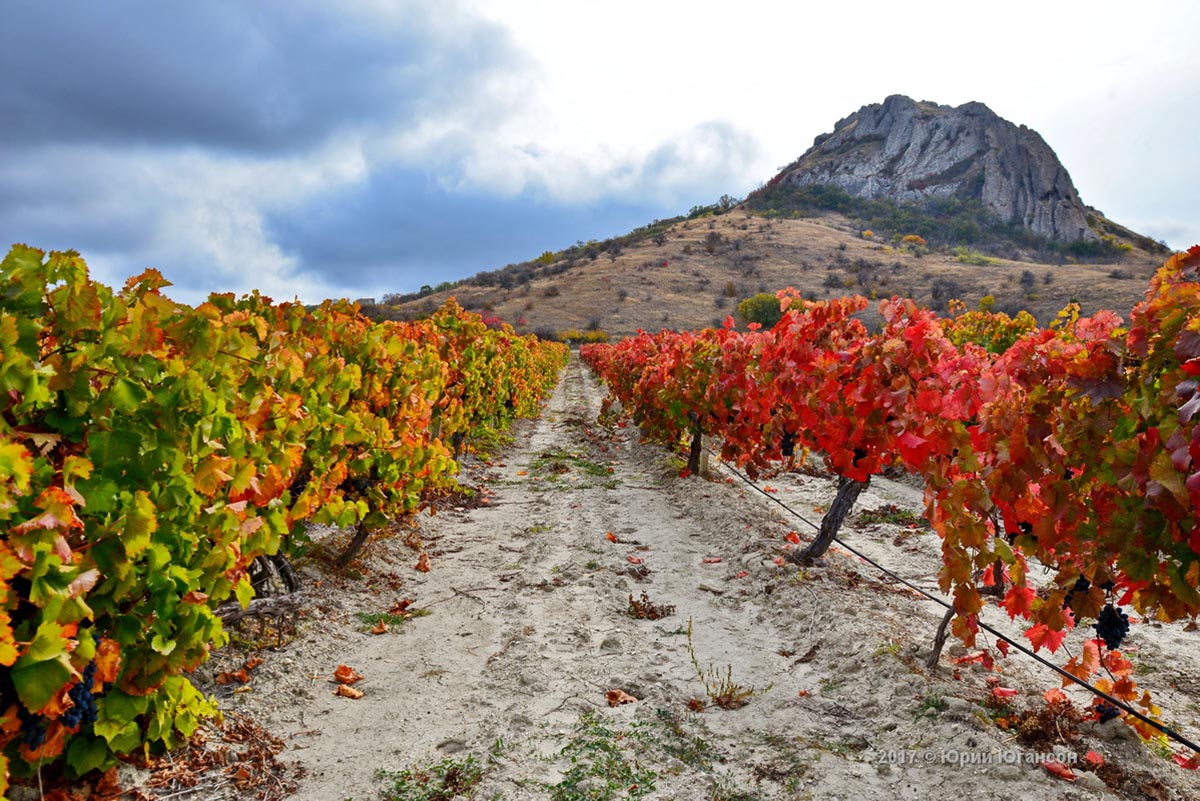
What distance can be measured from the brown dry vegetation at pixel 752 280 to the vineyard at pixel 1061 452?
4282 cm

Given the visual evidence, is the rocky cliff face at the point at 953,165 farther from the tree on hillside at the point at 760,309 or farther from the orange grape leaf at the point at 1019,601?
the orange grape leaf at the point at 1019,601

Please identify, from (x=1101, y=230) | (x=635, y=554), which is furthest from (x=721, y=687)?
(x=1101, y=230)

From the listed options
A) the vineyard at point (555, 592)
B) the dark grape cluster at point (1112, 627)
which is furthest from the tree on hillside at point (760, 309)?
the dark grape cluster at point (1112, 627)

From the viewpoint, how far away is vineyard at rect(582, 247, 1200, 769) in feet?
7.61

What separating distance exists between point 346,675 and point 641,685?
1.64 m

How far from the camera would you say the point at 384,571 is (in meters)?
5.61

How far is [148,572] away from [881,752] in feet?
10.5

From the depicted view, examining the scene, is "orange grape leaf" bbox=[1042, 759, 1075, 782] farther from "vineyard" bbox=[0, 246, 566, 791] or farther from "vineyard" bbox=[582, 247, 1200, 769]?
"vineyard" bbox=[0, 246, 566, 791]

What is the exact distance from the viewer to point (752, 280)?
61125 mm

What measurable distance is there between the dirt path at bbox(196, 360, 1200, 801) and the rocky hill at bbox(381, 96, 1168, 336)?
32930 millimetres

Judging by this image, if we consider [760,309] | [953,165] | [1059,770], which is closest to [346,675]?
[1059,770]

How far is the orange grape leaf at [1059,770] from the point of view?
276 cm

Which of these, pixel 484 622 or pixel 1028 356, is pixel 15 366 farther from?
pixel 1028 356

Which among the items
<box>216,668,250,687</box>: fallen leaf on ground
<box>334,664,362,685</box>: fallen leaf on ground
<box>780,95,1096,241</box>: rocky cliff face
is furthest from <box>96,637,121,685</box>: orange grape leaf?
<box>780,95,1096,241</box>: rocky cliff face
